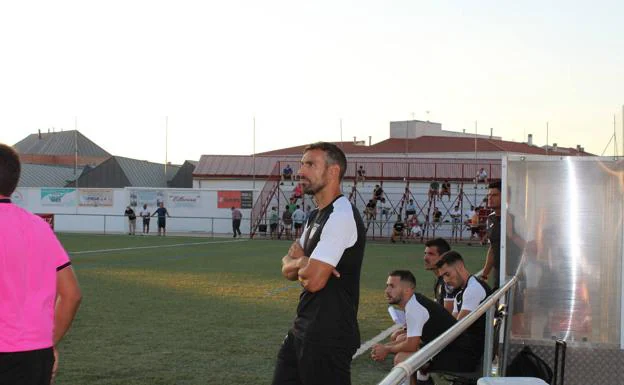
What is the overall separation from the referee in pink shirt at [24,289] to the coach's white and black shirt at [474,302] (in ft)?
12.3

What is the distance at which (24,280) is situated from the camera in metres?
3.70

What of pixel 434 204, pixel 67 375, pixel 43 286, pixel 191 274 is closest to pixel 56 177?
pixel 434 204

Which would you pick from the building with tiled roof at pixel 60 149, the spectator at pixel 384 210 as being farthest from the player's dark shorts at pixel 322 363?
the building with tiled roof at pixel 60 149

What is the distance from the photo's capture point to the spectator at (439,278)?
799 cm

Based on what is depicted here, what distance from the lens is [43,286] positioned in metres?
3.77

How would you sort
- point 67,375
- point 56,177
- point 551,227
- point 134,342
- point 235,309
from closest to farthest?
point 551,227, point 67,375, point 134,342, point 235,309, point 56,177

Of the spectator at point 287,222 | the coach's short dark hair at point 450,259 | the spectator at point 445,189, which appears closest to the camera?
the coach's short dark hair at point 450,259

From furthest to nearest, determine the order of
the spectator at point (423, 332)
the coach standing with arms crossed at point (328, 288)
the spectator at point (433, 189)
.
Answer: the spectator at point (433, 189) < the spectator at point (423, 332) < the coach standing with arms crossed at point (328, 288)

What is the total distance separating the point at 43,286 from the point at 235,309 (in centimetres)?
954

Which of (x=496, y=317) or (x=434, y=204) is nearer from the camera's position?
(x=496, y=317)

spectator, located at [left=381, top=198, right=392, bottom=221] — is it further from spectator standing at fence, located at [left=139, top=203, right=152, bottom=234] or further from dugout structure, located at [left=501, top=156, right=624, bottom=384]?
dugout structure, located at [left=501, top=156, right=624, bottom=384]

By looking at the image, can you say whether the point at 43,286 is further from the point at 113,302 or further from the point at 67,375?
the point at 113,302

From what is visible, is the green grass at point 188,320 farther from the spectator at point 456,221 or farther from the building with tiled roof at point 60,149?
the building with tiled roof at point 60,149

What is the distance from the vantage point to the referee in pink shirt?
364cm
